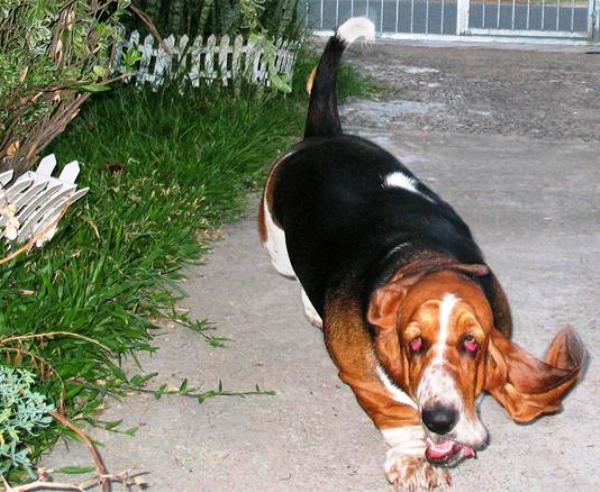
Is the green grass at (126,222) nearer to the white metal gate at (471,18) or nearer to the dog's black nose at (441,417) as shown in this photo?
the dog's black nose at (441,417)

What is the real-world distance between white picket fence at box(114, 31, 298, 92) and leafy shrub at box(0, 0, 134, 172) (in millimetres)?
2798

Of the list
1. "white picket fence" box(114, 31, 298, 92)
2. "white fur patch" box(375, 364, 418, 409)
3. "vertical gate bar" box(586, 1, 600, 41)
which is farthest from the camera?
"vertical gate bar" box(586, 1, 600, 41)

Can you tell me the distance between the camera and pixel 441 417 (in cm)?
317

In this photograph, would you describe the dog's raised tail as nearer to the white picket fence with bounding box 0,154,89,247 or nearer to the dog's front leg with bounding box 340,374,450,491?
the white picket fence with bounding box 0,154,89,247

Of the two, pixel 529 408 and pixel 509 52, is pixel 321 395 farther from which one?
pixel 509 52

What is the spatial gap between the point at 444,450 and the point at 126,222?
7.74ft

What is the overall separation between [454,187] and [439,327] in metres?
3.66

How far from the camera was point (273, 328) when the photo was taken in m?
4.91

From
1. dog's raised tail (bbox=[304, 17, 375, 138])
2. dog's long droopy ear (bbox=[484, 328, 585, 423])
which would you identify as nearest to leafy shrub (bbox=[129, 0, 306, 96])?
dog's raised tail (bbox=[304, 17, 375, 138])

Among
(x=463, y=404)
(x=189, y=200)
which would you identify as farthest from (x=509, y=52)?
(x=463, y=404)

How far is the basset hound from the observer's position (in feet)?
10.8

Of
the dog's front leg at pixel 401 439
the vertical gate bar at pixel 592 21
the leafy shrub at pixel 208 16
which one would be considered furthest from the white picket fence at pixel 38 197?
the vertical gate bar at pixel 592 21

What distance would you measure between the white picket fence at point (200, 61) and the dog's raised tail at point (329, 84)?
8.61 feet

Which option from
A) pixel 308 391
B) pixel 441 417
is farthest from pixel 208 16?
pixel 441 417
